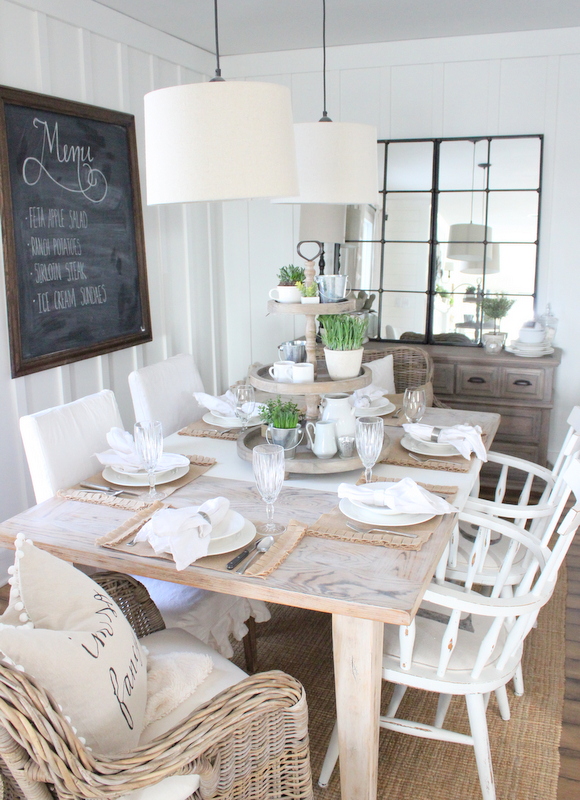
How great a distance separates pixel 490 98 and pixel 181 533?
11.6 ft

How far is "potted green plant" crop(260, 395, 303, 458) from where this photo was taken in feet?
6.97

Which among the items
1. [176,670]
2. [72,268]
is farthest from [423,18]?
[176,670]

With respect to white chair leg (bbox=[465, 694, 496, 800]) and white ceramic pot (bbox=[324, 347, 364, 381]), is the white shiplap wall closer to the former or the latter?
white ceramic pot (bbox=[324, 347, 364, 381])

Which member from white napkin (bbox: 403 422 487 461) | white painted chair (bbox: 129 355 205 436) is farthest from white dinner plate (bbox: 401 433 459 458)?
white painted chair (bbox: 129 355 205 436)

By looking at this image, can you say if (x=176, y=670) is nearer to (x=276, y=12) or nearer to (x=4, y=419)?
(x=4, y=419)

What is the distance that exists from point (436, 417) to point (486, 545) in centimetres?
76

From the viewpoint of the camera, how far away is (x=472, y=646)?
1773 mm

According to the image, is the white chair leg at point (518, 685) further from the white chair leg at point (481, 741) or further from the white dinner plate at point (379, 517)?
the white dinner plate at point (379, 517)

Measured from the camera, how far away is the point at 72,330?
10.8 ft

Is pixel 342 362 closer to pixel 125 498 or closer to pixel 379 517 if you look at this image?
pixel 379 517

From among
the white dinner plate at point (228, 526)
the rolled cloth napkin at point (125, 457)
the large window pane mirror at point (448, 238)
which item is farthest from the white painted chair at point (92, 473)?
the large window pane mirror at point (448, 238)

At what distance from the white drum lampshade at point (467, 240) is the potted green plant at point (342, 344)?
226 centimetres

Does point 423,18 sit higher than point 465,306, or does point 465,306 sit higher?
point 423,18

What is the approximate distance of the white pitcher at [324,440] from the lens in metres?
2.13
